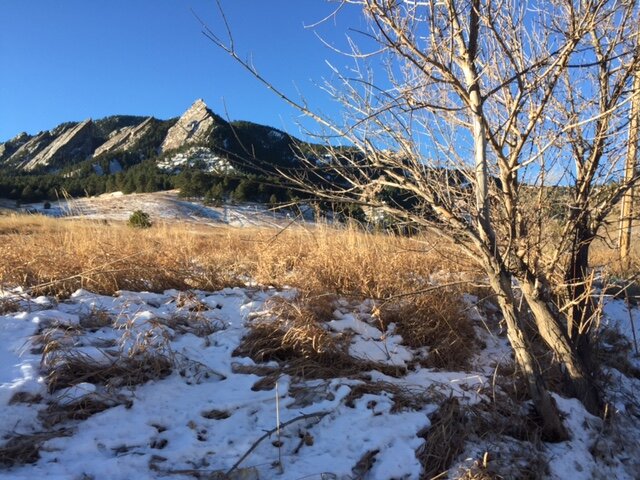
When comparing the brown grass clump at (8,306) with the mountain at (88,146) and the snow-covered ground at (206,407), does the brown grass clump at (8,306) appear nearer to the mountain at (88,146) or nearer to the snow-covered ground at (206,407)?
the snow-covered ground at (206,407)

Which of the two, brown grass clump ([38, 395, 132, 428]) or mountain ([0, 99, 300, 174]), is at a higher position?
mountain ([0, 99, 300, 174])

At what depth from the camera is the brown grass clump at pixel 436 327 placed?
362 cm

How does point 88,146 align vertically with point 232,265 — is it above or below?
above

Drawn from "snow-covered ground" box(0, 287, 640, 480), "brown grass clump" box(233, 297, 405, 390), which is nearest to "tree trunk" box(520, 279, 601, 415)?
"snow-covered ground" box(0, 287, 640, 480)

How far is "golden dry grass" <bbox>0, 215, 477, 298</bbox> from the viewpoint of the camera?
4102 mm

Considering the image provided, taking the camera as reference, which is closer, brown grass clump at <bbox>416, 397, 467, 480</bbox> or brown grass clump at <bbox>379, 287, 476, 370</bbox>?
brown grass clump at <bbox>416, 397, 467, 480</bbox>

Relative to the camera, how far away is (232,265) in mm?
5305

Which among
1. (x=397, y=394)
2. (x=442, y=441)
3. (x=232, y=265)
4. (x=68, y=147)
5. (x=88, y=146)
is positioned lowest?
(x=442, y=441)

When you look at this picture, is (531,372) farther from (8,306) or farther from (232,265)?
(8,306)

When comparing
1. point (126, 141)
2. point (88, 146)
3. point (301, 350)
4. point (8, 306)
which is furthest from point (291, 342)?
point (88, 146)

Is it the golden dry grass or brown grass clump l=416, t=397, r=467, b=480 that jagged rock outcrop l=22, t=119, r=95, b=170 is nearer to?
the golden dry grass

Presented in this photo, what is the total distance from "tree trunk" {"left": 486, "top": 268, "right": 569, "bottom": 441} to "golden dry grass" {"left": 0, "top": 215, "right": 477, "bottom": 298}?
90cm

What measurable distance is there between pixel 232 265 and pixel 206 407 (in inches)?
→ 110

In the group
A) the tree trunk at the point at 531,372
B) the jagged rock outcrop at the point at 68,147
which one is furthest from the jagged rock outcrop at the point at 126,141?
the tree trunk at the point at 531,372
